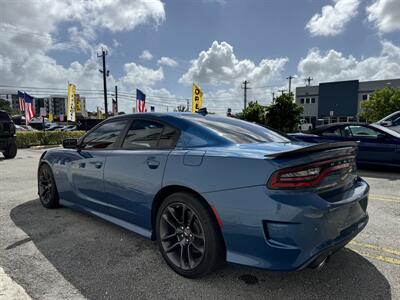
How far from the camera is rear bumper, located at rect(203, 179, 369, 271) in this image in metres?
1.98

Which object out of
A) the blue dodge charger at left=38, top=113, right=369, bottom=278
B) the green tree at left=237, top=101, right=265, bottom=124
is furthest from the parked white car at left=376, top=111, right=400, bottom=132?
the green tree at left=237, top=101, right=265, bottom=124

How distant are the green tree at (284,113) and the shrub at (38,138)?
15.0 meters

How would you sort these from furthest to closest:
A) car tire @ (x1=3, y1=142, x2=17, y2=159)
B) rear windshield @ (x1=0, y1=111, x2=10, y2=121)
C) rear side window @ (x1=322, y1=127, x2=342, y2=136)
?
car tire @ (x1=3, y1=142, x2=17, y2=159) < rear windshield @ (x1=0, y1=111, x2=10, y2=121) < rear side window @ (x1=322, y1=127, x2=342, y2=136)

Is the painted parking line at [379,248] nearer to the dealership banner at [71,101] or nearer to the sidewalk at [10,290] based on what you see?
the sidewalk at [10,290]

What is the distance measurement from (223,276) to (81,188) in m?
2.16

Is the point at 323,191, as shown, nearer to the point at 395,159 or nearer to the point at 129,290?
the point at 129,290

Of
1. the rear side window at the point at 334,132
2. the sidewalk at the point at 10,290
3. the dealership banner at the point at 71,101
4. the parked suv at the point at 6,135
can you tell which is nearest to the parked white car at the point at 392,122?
the rear side window at the point at 334,132

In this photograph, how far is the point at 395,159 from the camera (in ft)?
23.7

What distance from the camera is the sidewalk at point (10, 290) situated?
2.20 meters

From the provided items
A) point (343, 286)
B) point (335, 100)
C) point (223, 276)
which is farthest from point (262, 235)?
point (335, 100)

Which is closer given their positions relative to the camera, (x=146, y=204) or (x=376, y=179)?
(x=146, y=204)

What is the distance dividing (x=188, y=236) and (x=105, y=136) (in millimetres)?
1785

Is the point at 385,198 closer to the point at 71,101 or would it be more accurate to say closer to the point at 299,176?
the point at 299,176

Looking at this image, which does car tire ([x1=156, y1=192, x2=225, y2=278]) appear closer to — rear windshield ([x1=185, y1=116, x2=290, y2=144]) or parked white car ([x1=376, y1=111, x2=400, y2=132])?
rear windshield ([x1=185, y1=116, x2=290, y2=144])
